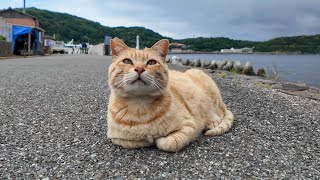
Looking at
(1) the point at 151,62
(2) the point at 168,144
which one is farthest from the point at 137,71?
(2) the point at 168,144

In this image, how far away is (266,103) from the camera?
7.20 meters

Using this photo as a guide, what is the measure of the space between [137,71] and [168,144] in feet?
2.86

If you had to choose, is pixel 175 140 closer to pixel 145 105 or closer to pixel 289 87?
pixel 145 105

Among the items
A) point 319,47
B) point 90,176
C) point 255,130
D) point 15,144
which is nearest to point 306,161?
point 255,130

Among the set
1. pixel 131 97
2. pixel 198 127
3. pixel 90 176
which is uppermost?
pixel 131 97

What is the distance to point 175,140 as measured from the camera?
389 cm

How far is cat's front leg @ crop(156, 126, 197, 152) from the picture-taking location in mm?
3861

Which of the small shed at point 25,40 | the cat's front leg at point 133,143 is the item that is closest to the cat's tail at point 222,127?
the cat's front leg at point 133,143

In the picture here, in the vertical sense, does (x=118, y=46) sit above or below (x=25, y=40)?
below

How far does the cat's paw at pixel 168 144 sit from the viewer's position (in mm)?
3854

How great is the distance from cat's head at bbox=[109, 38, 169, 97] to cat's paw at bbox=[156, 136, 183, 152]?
50cm

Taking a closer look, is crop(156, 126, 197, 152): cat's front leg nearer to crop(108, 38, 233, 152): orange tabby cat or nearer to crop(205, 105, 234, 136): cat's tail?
crop(108, 38, 233, 152): orange tabby cat

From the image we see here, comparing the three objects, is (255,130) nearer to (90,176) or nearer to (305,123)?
(305,123)

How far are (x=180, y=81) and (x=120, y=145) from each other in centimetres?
131
